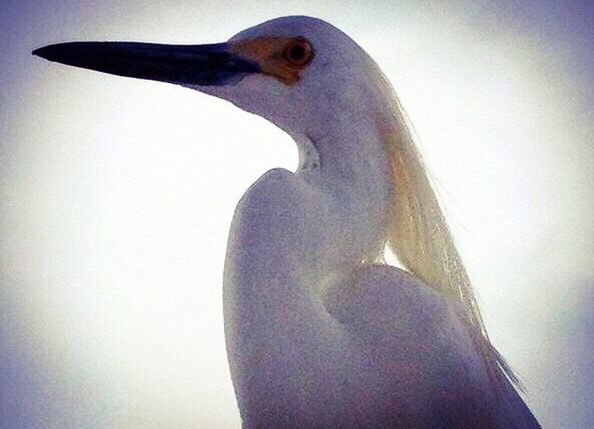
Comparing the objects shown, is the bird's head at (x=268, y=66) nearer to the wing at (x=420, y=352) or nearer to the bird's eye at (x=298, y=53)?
the bird's eye at (x=298, y=53)

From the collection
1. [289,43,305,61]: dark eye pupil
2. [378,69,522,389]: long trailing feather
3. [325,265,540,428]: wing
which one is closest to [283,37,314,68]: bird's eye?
[289,43,305,61]: dark eye pupil

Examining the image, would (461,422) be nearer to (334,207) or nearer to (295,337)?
(295,337)

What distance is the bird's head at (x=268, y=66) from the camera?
1.48 meters

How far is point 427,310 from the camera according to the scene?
1330mm

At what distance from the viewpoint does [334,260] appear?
1.37m

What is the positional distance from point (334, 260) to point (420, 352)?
27 centimetres

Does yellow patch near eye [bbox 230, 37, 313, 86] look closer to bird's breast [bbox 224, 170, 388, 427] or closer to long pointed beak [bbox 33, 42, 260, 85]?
long pointed beak [bbox 33, 42, 260, 85]

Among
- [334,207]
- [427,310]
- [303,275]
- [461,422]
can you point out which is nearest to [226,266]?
[303,275]

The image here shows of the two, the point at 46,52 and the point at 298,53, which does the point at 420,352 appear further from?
the point at 46,52

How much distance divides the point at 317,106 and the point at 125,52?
1.66 ft

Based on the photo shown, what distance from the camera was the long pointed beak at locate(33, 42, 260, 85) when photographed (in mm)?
1541

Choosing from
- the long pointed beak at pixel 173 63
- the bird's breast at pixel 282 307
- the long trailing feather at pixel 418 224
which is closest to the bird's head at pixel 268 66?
the long pointed beak at pixel 173 63

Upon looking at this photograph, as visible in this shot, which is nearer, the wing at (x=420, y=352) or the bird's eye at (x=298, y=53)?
the wing at (x=420, y=352)

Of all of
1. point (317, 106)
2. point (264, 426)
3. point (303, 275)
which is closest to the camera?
point (264, 426)
